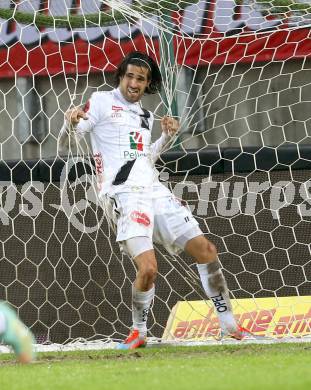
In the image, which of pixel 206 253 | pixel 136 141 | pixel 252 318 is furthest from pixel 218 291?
pixel 136 141

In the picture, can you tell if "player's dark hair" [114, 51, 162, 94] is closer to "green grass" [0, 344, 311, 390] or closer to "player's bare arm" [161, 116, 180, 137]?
"player's bare arm" [161, 116, 180, 137]

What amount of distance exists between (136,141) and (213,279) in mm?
1058

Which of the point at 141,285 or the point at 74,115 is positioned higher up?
the point at 74,115

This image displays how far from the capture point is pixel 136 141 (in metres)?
6.98

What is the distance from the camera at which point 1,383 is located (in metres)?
4.55

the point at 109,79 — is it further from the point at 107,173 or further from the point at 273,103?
the point at 107,173

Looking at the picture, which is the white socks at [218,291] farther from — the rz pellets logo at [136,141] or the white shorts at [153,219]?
the rz pellets logo at [136,141]

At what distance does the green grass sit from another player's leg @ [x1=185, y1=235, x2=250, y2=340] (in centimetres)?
35

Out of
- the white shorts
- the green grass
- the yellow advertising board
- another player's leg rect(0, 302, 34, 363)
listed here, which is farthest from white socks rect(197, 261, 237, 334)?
another player's leg rect(0, 302, 34, 363)

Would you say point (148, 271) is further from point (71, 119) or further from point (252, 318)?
point (252, 318)

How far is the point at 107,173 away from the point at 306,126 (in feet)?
7.69

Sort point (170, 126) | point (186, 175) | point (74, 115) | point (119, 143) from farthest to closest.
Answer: point (186, 175) < point (170, 126) < point (119, 143) < point (74, 115)

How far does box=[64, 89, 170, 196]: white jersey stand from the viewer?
688 cm

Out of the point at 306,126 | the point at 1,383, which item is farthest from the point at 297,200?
the point at 1,383
